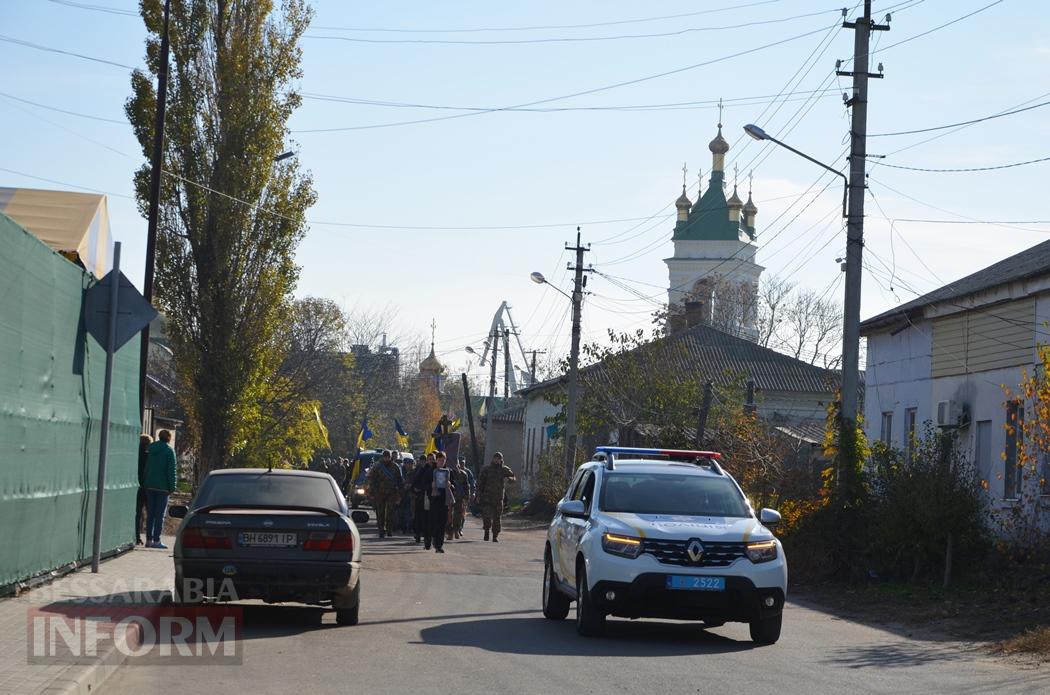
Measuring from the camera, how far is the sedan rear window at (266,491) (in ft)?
43.7

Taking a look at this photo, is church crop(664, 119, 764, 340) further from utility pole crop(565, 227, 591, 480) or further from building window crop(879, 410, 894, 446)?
building window crop(879, 410, 894, 446)

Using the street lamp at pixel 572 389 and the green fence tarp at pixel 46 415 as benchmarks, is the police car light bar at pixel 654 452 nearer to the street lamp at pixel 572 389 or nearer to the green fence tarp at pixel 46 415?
the green fence tarp at pixel 46 415

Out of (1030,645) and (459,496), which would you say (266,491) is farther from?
(459,496)

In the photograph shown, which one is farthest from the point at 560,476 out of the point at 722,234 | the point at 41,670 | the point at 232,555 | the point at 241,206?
the point at 722,234

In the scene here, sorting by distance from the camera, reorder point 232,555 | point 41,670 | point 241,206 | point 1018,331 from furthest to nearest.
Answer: point 241,206 → point 1018,331 → point 232,555 → point 41,670

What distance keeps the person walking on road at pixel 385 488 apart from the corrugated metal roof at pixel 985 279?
10.8 m

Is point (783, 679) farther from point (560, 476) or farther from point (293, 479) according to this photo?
point (560, 476)

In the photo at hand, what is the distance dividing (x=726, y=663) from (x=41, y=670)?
533 centimetres

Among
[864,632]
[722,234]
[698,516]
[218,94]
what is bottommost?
[864,632]

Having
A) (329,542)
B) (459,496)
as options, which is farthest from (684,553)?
(459,496)

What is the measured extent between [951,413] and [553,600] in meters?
13.2

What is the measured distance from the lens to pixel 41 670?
355 inches

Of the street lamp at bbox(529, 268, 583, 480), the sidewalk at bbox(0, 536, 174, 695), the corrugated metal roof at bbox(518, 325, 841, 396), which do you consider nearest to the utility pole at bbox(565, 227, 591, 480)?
the street lamp at bbox(529, 268, 583, 480)

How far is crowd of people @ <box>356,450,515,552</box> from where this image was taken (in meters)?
27.2
